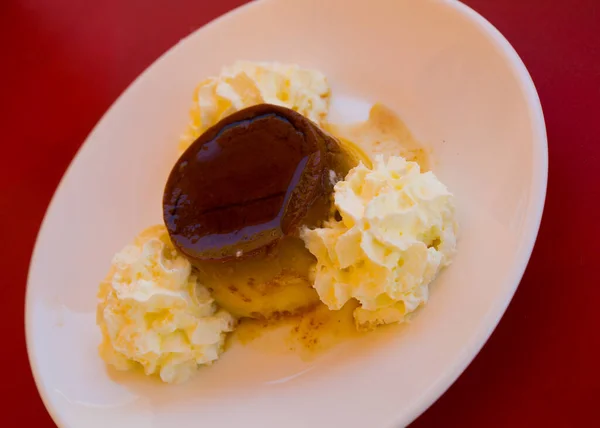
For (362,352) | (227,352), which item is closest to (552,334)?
(362,352)

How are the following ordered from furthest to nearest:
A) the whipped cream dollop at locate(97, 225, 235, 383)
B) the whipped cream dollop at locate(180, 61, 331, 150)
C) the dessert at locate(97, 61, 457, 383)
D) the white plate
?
the whipped cream dollop at locate(180, 61, 331, 150)
the whipped cream dollop at locate(97, 225, 235, 383)
the dessert at locate(97, 61, 457, 383)
the white plate

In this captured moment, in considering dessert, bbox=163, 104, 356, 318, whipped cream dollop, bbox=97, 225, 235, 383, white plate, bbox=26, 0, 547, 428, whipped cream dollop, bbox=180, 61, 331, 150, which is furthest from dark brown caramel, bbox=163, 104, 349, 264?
white plate, bbox=26, 0, 547, 428

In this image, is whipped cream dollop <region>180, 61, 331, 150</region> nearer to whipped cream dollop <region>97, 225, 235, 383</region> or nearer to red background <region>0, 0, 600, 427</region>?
whipped cream dollop <region>97, 225, 235, 383</region>

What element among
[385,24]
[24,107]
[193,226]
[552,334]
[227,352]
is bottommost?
[227,352]

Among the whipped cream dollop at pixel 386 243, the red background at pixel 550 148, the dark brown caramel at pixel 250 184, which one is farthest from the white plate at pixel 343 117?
the dark brown caramel at pixel 250 184

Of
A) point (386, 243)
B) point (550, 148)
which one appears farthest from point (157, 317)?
point (550, 148)

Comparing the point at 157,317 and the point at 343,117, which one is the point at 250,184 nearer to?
the point at 157,317

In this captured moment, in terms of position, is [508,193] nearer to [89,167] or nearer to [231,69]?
[231,69]
